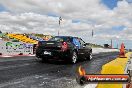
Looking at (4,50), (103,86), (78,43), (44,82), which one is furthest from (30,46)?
(103,86)

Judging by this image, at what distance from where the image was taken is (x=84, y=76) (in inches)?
141

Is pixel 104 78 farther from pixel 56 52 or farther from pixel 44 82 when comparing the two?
pixel 56 52

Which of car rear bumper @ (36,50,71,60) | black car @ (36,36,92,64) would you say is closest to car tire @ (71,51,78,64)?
black car @ (36,36,92,64)

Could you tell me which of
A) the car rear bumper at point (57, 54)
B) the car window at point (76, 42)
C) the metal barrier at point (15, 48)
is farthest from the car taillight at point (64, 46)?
the metal barrier at point (15, 48)

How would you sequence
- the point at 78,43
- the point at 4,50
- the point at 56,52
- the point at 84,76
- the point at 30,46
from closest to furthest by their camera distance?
the point at 84,76 < the point at 56,52 < the point at 78,43 < the point at 4,50 < the point at 30,46

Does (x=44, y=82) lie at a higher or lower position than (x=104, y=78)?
lower

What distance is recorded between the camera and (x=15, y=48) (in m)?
24.9

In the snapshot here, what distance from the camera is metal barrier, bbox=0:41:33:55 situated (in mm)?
23438

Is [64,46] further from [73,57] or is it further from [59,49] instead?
[73,57]

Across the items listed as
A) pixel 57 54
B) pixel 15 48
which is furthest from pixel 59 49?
pixel 15 48

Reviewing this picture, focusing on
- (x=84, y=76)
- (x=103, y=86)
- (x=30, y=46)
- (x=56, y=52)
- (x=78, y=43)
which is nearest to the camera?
(x=84, y=76)

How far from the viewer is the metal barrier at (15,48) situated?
23.4 m

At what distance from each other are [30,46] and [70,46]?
11456 millimetres

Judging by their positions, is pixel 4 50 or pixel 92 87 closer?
pixel 92 87
